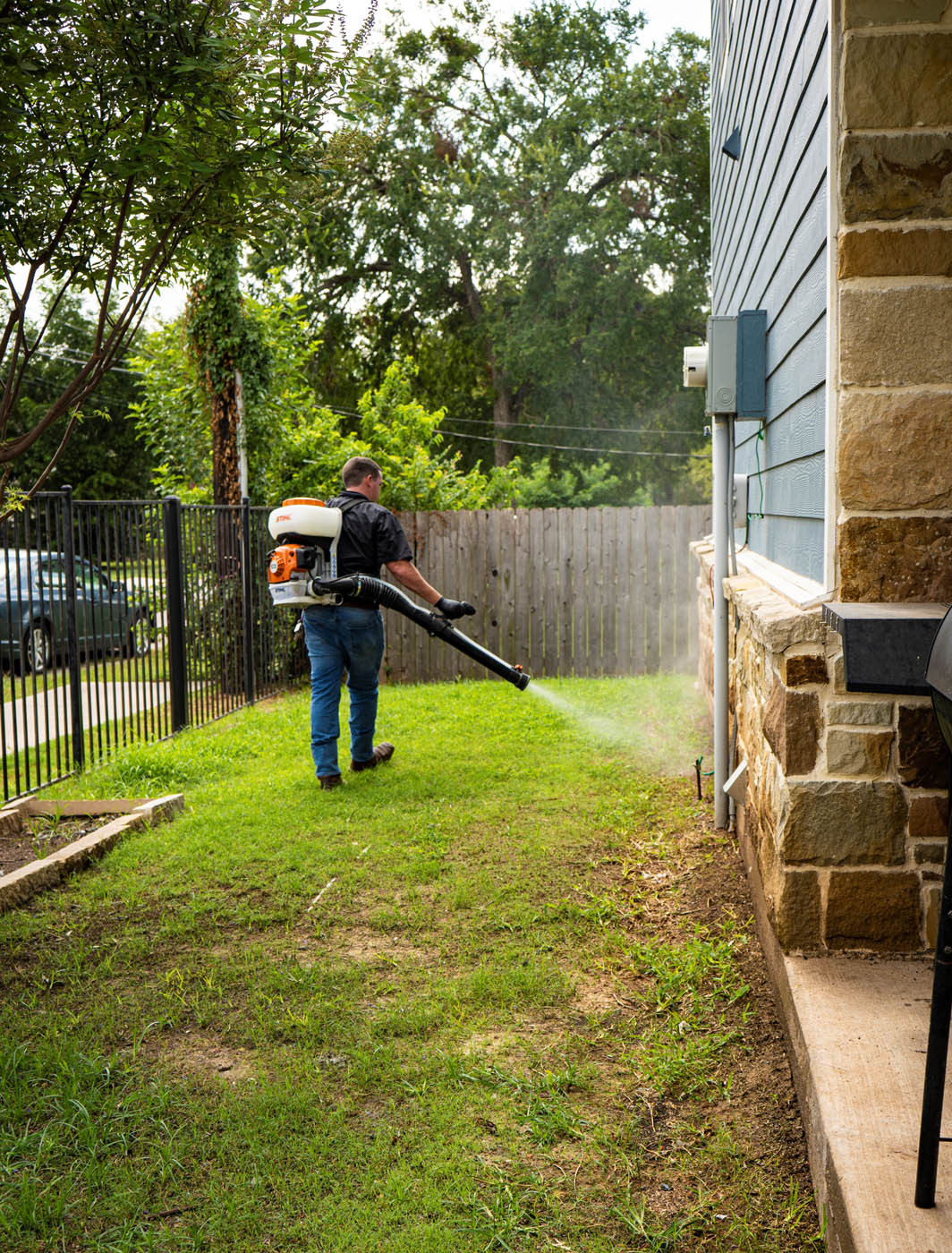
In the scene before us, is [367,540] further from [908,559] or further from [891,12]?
[891,12]

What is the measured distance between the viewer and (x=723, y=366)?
15.7 ft

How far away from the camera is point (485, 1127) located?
278cm

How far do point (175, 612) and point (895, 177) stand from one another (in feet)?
21.6

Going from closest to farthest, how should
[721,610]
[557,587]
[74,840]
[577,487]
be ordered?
[721,610], [74,840], [557,587], [577,487]

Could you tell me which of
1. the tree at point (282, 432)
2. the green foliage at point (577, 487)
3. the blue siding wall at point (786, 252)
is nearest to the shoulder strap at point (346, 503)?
the blue siding wall at point (786, 252)

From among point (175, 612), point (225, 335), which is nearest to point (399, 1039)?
point (175, 612)

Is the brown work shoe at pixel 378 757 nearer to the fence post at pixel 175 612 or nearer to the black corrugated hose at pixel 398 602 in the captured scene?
the black corrugated hose at pixel 398 602

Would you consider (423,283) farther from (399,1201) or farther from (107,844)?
(399,1201)

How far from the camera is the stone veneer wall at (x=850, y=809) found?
Result: 296 centimetres

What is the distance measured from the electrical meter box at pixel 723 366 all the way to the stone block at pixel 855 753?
2.15m

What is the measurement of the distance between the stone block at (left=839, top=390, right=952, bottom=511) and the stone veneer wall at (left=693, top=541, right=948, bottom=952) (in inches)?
15.5

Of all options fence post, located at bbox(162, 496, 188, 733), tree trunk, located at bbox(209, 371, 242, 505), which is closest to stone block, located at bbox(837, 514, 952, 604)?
fence post, located at bbox(162, 496, 188, 733)

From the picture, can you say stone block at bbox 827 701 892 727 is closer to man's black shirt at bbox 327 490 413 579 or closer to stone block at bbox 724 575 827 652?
stone block at bbox 724 575 827 652

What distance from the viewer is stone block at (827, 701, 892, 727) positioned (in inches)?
117
